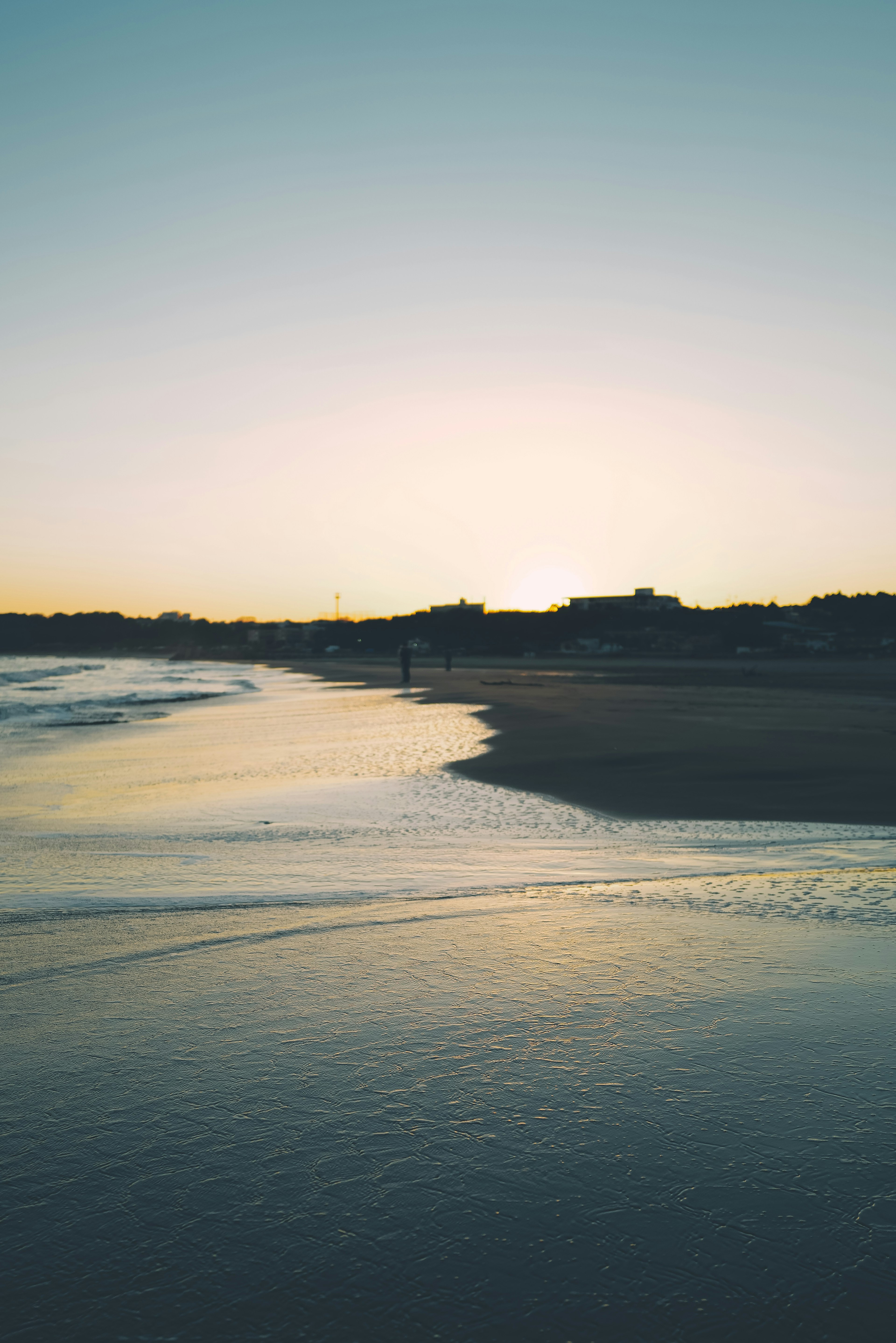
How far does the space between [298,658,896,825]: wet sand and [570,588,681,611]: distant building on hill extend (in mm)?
118490

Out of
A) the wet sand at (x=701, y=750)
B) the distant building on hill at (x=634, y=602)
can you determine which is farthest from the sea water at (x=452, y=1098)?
the distant building on hill at (x=634, y=602)

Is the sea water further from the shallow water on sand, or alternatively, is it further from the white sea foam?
the white sea foam

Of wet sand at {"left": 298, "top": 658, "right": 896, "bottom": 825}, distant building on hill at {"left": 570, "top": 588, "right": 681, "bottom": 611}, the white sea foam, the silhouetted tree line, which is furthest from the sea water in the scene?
distant building on hill at {"left": 570, "top": 588, "right": 681, "bottom": 611}

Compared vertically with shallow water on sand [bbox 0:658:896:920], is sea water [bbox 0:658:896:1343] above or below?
above

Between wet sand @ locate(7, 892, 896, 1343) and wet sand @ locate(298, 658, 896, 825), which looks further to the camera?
wet sand @ locate(298, 658, 896, 825)

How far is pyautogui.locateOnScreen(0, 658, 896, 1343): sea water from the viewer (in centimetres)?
239

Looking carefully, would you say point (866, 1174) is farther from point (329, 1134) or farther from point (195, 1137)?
point (195, 1137)

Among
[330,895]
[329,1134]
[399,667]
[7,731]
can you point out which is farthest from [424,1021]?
[399,667]

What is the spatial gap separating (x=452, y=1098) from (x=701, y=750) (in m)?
12.7

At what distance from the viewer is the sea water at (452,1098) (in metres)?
2.39

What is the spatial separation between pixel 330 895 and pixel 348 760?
9.43 metres

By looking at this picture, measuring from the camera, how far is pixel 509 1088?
11.5ft

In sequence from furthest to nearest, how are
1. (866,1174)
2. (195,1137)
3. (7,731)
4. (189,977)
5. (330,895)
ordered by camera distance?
1. (7,731)
2. (330,895)
3. (189,977)
4. (195,1137)
5. (866,1174)

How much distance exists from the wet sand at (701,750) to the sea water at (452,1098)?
2.84 meters
